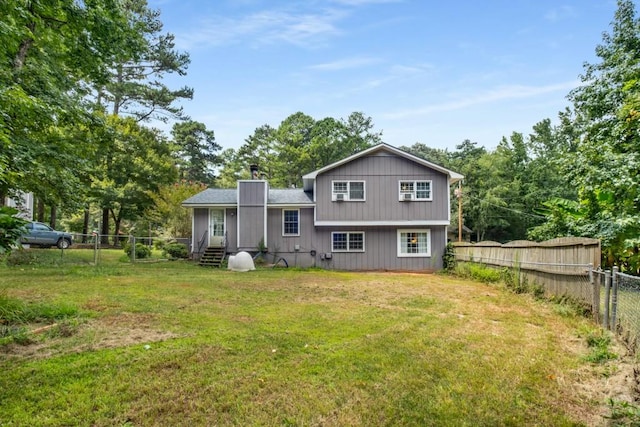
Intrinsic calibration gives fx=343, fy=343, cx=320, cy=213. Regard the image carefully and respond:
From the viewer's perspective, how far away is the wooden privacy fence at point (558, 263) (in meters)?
6.39

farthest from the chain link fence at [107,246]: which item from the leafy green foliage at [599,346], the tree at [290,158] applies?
the tree at [290,158]

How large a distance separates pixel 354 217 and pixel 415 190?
332 centimetres

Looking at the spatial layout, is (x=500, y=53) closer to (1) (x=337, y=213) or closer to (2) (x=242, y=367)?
(1) (x=337, y=213)

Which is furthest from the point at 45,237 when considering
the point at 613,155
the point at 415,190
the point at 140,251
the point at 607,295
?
the point at 613,155

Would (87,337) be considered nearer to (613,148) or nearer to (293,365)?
(293,365)

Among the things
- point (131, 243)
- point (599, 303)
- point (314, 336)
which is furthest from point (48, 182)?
point (599, 303)

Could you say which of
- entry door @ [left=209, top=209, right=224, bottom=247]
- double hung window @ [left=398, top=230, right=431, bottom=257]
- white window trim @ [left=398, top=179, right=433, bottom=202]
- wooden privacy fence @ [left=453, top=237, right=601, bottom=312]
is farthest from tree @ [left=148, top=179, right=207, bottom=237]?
wooden privacy fence @ [left=453, top=237, right=601, bottom=312]

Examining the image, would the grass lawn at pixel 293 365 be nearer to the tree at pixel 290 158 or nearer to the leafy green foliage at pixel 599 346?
the leafy green foliage at pixel 599 346

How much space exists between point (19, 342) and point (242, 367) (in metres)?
3.07

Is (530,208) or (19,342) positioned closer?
(19,342)

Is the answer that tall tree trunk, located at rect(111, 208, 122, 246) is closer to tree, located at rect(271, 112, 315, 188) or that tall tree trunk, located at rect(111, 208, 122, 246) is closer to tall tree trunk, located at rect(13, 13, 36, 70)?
tree, located at rect(271, 112, 315, 188)

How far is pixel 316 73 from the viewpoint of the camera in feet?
57.2

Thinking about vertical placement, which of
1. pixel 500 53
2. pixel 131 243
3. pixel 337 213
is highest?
pixel 500 53

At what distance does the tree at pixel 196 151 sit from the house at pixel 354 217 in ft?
87.7
